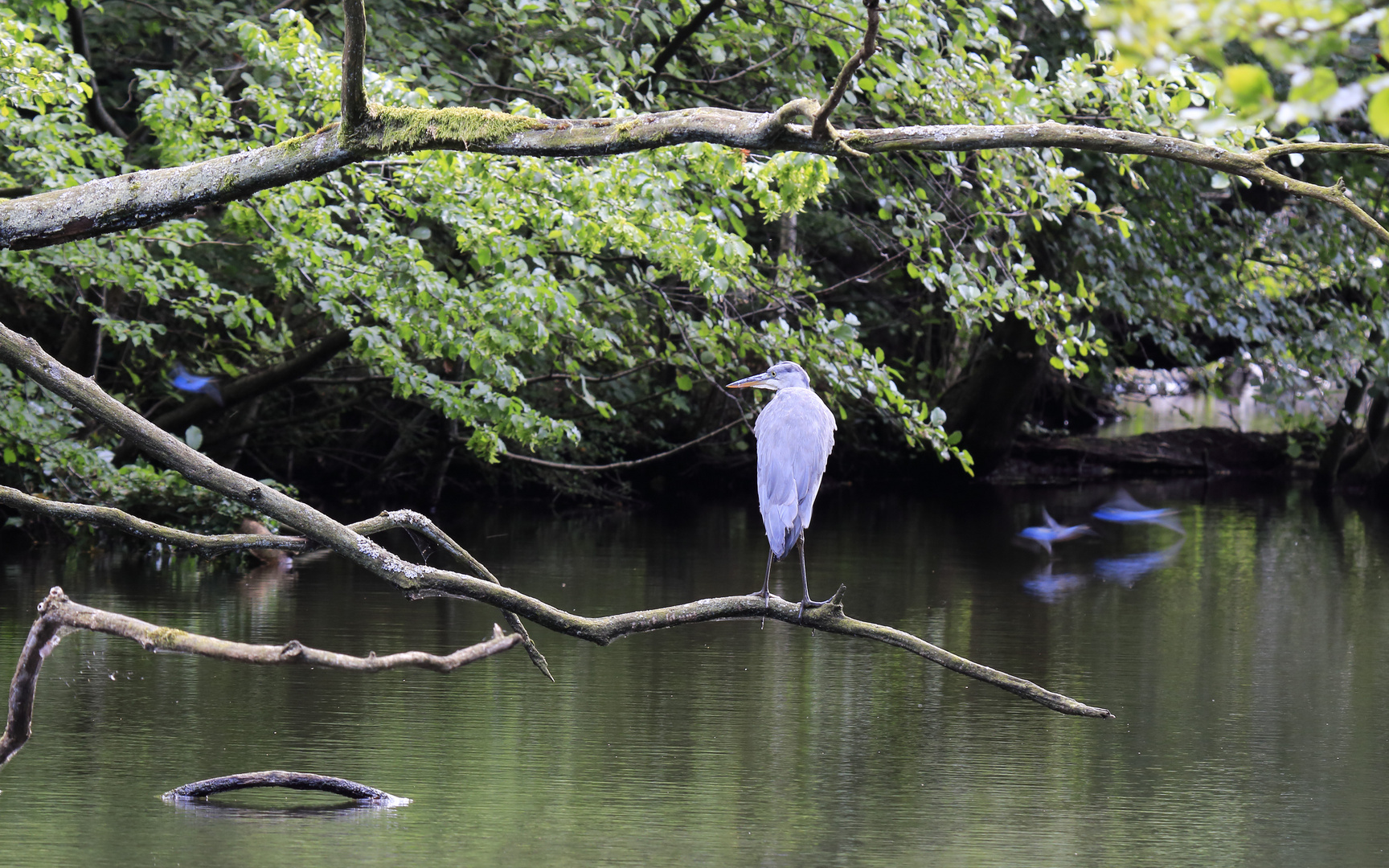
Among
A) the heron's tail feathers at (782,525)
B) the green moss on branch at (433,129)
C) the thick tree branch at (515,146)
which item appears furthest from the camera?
the heron's tail feathers at (782,525)

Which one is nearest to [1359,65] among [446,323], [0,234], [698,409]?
[446,323]

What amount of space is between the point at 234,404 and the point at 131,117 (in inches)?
91.8

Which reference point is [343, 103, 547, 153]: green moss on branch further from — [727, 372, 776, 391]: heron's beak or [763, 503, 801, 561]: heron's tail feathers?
[727, 372, 776, 391]: heron's beak

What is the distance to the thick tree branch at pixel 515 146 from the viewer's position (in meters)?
2.84

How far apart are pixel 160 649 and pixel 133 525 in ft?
1.85

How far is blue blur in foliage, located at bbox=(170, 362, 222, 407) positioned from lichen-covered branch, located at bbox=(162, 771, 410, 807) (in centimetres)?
618

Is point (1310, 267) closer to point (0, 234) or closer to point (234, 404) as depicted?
point (234, 404)

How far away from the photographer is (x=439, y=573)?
10.00ft

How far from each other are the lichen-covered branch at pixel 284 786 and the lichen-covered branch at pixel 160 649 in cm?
135

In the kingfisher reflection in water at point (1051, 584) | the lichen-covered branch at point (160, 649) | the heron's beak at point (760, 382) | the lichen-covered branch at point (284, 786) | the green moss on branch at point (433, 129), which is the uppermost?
the green moss on branch at point (433, 129)

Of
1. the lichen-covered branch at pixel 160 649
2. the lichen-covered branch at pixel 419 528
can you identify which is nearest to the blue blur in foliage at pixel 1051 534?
the lichen-covered branch at pixel 419 528

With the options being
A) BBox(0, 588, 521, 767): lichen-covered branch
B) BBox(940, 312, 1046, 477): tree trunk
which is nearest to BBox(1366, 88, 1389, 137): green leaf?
BBox(0, 588, 521, 767): lichen-covered branch

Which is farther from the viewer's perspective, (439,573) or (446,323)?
(446,323)

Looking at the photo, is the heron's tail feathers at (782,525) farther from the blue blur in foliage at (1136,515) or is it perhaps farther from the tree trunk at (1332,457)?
the tree trunk at (1332,457)
